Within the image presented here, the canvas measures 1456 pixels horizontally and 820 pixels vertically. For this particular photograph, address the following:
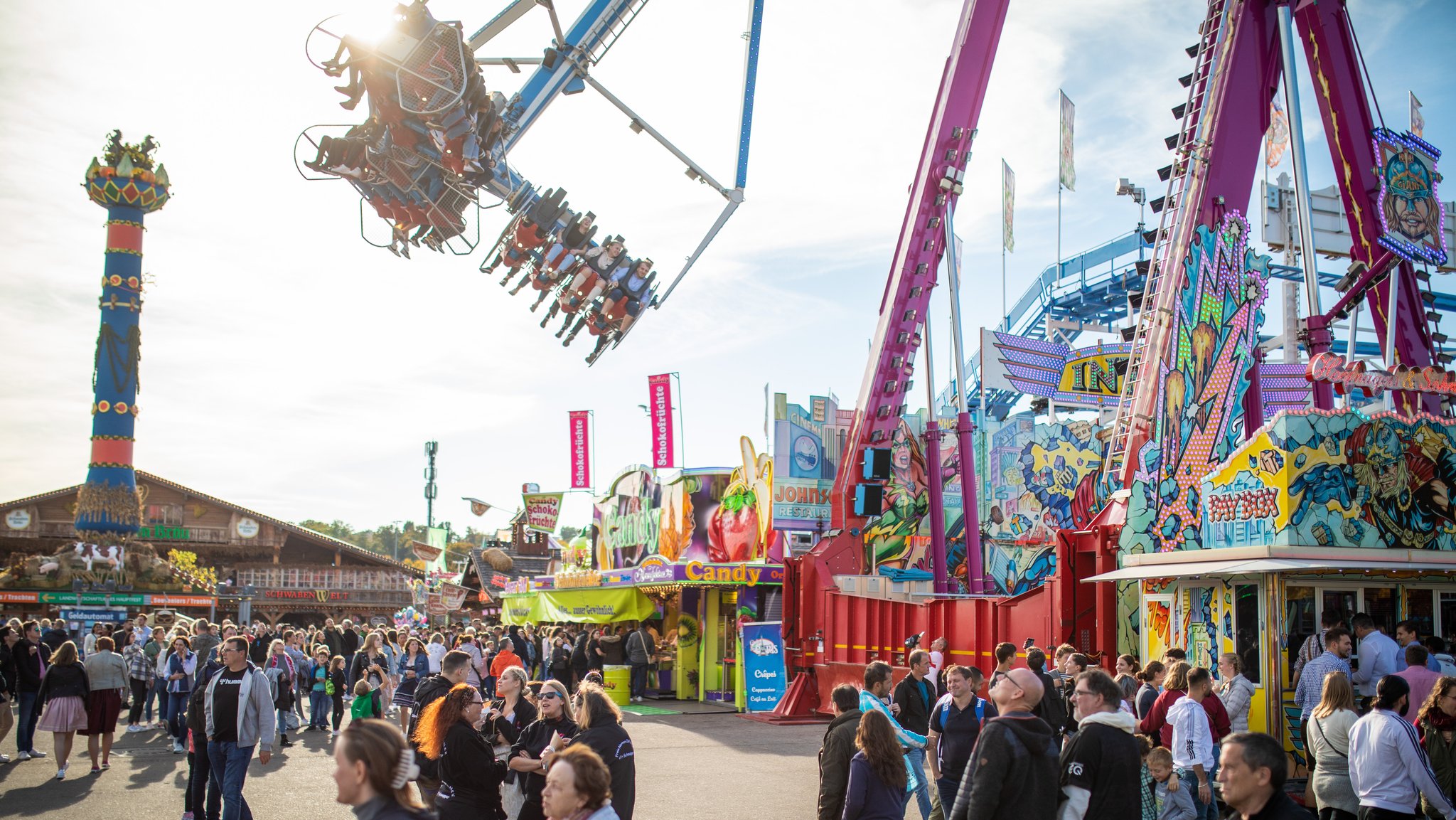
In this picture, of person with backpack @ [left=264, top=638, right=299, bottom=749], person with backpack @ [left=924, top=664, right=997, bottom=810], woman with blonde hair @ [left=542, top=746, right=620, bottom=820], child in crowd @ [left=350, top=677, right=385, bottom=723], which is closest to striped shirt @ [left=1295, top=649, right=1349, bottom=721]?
person with backpack @ [left=924, top=664, right=997, bottom=810]

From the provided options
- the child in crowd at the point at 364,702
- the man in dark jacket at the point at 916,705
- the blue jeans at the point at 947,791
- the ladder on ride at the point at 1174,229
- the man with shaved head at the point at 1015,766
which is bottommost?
the child in crowd at the point at 364,702

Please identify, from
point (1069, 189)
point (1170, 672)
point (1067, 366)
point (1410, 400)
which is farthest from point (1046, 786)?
point (1069, 189)

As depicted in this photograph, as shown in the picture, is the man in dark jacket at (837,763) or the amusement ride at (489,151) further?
the amusement ride at (489,151)

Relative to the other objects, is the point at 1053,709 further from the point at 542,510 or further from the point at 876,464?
the point at 542,510

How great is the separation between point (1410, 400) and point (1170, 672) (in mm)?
9639

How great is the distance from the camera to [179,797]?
11.8 m

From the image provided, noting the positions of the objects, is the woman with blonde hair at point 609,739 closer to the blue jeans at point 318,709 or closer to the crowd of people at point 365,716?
the crowd of people at point 365,716

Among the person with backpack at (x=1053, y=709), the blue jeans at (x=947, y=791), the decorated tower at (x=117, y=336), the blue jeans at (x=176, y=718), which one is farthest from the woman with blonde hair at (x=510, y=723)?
the decorated tower at (x=117, y=336)

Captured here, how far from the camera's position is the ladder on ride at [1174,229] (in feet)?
55.6

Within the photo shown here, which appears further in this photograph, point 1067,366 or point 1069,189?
point 1069,189

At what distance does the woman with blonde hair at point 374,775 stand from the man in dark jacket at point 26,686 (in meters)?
12.4

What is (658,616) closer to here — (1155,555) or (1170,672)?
(1155,555)

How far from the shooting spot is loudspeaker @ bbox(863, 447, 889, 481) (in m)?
21.7

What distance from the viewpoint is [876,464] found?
71.3ft
